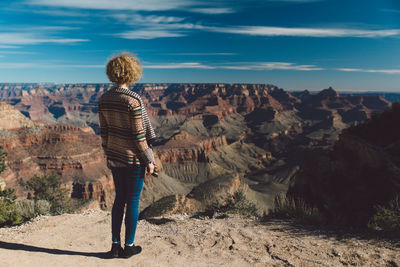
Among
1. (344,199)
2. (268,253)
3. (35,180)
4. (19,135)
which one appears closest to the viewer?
(268,253)

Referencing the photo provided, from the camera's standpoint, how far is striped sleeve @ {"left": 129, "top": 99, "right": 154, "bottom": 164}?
351 cm

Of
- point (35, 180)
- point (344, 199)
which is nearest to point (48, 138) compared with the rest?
point (35, 180)

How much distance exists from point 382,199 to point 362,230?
55.0ft

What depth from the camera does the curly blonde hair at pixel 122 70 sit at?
3666 millimetres

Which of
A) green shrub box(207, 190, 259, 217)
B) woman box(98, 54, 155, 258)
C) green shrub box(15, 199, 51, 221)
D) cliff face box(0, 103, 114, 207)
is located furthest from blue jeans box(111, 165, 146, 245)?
cliff face box(0, 103, 114, 207)

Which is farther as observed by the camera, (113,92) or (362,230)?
(362,230)

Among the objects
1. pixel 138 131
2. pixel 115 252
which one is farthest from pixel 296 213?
pixel 138 131

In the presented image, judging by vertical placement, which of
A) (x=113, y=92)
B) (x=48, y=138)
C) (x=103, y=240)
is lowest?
(x=48, y=138)

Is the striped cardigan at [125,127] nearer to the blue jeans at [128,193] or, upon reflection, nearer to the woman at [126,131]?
the woman at [126,131]

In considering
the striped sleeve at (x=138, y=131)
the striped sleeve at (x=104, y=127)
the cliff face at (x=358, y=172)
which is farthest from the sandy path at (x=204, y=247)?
the cliff face at (x=358, y=172)

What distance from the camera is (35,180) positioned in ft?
89.0

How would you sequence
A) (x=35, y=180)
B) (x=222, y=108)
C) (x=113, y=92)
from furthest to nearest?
(x=222, y=108) → (x=35, y=180) → (x=113, y=92)

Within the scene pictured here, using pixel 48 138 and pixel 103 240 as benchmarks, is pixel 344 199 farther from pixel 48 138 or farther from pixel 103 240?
pixel 48 138

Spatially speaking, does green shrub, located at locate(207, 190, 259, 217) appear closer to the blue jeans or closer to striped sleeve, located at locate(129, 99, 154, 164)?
the blue jeans
